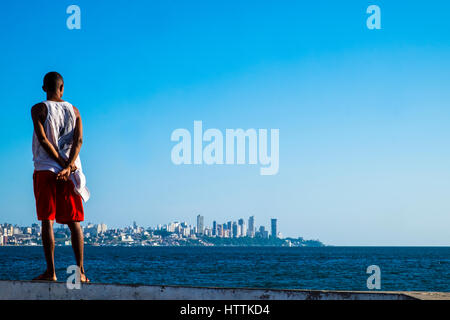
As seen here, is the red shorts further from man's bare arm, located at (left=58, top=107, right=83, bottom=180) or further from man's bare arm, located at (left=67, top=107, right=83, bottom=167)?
man's bare arm, located at (left=67, top=107, right=83, bottom=167)

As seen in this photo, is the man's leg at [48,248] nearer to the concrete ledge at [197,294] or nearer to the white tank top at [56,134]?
the white tank top at [56,134]

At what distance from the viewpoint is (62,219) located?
17.0 ft

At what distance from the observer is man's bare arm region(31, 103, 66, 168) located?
518 centimetres

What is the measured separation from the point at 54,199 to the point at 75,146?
1.94ft

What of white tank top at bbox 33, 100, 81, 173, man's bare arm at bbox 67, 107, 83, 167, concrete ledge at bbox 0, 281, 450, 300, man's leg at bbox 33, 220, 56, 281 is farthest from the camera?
man's bare arm at bbox 67, 107, 83, 167

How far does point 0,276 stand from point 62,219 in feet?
180

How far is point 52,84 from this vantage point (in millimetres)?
5414

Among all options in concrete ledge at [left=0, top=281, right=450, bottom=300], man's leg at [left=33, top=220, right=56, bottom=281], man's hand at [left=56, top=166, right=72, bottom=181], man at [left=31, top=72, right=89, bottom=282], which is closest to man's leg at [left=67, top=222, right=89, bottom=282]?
man at [left=31, top=72, right=89, bottom=282]
